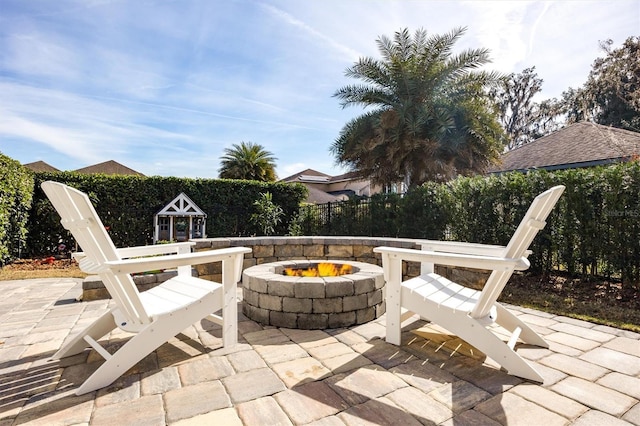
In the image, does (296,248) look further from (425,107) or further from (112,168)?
(112,168)

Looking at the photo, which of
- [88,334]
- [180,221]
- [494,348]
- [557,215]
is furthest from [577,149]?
[88,334]

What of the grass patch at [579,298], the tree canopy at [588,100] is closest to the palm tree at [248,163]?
the tree canopy at [588,100]

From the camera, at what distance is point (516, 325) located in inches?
98.8

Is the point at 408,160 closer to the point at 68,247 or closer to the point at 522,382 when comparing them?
the point at 522,382

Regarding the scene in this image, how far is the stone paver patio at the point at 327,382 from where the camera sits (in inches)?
64.8

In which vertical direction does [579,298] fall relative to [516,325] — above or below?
below

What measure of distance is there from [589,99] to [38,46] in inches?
1004

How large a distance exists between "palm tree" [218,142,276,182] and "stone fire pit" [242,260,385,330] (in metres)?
16.3

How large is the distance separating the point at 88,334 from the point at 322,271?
2.28m

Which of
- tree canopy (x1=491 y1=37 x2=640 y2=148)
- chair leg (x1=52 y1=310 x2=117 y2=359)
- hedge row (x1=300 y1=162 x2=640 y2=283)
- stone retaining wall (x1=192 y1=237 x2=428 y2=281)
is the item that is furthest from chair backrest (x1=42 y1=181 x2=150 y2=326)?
tree canopy (x1=491 y1=37 x2=640 y2=148)

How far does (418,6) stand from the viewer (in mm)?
5457

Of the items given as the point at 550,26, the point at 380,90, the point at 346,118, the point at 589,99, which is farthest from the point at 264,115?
the point at 589,99

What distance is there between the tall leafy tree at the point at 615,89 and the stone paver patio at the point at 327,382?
1670cm

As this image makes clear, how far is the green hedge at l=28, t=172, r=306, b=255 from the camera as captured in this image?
805 centimetres
